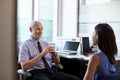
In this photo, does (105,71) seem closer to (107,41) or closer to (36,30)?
(107,41)

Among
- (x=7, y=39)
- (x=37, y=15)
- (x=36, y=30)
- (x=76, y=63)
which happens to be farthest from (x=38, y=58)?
(x=37, y=15)

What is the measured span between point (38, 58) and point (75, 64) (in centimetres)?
73

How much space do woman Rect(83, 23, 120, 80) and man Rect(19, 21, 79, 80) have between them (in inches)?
42.3

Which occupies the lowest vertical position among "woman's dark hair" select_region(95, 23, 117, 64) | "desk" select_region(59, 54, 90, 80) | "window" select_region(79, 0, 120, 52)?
"desk" select_region(59, 54, 90, 80)

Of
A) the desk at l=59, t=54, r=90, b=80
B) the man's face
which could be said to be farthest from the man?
the desk at l=59, t=54, r=90, b=80

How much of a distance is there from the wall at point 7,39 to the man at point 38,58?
22.4 inches

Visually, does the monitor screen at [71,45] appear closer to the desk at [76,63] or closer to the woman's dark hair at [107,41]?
the desk at [76,63]

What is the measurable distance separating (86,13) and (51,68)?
137 centimetres

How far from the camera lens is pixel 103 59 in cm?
161

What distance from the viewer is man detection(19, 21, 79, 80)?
103 inches

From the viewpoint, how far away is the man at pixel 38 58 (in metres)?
2.61

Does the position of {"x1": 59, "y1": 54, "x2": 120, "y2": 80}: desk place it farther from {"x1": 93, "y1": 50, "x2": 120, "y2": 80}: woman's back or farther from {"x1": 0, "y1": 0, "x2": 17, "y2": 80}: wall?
{"x1": 93, "y1": 50, "x2": 120, "y2": 80}: woman's back

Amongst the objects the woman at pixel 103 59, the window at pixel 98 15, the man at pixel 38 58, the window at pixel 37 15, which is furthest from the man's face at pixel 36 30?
the woman at pixel 103 59

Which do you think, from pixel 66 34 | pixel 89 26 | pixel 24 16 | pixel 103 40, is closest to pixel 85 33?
pixel 89 26
